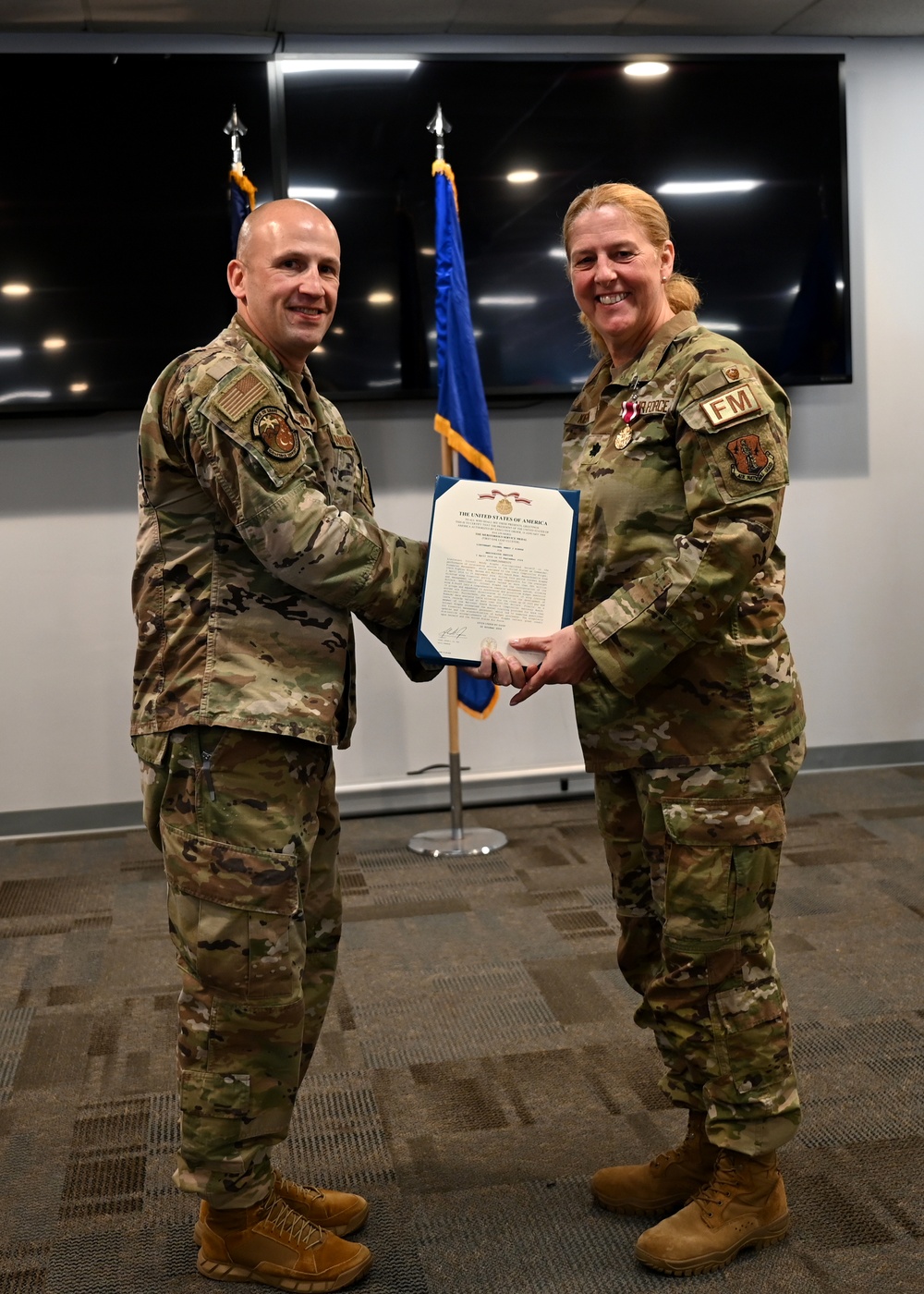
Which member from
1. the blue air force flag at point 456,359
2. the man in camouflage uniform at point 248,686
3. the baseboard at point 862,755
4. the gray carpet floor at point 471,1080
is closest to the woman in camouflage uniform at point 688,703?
the gray carpet floor at point 471,1080

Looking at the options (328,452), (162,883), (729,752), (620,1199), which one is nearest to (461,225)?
(162,883)

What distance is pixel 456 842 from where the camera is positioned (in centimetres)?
415

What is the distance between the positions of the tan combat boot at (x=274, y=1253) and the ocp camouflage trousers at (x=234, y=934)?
0.07m

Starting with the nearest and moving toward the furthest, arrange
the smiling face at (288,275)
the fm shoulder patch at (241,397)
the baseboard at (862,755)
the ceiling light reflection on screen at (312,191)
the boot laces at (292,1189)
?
the fm shoulder patch at (241,397), the smiling face at (288,275), the boot laces at (292,1189), the ceiling light reflection on screen at (312,191), the baseboard at (862,755)

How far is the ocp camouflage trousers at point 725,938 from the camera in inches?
70.5

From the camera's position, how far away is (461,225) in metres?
4.36

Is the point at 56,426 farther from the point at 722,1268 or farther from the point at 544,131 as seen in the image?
the point at 722,1268

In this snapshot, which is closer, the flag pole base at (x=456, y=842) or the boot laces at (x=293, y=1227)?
the boot laces at (x=293, y=1227)

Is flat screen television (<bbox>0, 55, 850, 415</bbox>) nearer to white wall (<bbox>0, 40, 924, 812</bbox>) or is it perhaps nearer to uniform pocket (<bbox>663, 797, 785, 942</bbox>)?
white wall (<bbox>0, 40, 924, 812</bbox>)

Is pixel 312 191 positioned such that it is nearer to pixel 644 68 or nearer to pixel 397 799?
pixel 644 68

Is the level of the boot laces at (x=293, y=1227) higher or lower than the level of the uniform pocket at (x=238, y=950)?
lower

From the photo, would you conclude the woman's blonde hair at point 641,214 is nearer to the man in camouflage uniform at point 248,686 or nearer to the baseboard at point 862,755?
the man in camouflage uniform at point 248,686
